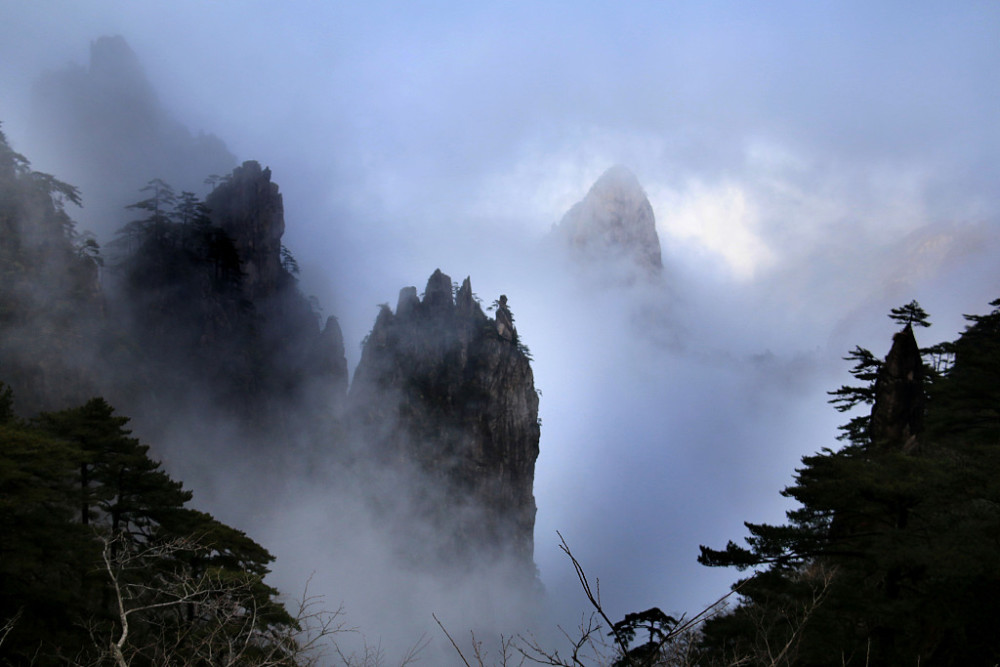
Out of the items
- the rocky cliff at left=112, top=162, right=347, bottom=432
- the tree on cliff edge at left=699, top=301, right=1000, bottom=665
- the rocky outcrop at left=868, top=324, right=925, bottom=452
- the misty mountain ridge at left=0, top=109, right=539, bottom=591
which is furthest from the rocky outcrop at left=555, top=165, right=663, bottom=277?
the tree on cliff edge at left=699, top=301, right=1000, bottom=665

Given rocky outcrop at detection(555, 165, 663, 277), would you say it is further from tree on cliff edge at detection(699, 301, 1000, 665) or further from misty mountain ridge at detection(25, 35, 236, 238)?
tree on cliff edge at detection(699, 301, 1000, 665)

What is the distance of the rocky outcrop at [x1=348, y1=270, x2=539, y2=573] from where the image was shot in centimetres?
5969

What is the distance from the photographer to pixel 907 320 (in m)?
22.6

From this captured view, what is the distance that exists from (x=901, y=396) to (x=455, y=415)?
1813 inches

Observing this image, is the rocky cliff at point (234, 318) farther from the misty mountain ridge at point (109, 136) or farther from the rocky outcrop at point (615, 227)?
the rocky outcrop at point (615, 227)

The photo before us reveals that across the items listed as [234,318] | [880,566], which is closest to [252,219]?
[234,318]

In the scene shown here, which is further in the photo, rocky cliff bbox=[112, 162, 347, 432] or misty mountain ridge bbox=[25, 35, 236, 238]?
misty mountain ridge bbox=[25, 35, 236, 238]

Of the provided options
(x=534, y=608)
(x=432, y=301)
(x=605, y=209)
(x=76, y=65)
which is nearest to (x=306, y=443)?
(x=432, y=301)

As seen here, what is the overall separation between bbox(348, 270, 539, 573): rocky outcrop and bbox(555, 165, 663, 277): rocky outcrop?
92.9m

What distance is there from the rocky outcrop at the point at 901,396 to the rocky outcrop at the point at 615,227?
→ 130550 mm

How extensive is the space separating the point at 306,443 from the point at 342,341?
1468 centimetres

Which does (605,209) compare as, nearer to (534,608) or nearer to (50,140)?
(534,608)

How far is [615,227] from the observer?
488 feet

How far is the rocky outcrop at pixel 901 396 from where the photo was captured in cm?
2031
